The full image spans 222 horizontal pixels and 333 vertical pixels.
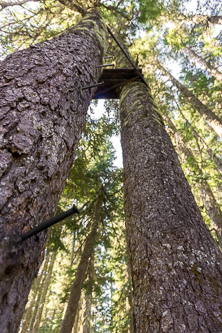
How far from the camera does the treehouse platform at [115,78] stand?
17.5ft

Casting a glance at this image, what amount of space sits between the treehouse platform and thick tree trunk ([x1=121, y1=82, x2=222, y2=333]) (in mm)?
2800

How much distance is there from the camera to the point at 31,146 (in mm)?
1265

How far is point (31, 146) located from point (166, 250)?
1.50 meters

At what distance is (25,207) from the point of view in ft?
3.46

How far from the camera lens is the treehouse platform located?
5.34 m

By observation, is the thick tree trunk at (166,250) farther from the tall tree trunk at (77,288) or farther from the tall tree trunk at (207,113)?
the tall tree trunk at (207,113)

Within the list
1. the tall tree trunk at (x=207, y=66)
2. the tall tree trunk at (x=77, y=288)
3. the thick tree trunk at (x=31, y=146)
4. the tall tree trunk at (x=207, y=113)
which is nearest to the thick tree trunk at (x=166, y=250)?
the thick tree trunk at (x=31, y=146)

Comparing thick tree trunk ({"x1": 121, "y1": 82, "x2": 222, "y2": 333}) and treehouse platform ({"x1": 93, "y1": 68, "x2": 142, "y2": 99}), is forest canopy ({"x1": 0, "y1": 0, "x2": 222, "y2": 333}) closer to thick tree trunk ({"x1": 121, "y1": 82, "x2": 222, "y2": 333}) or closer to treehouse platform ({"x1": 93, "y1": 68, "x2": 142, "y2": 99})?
treehouse platform ({"x1": 93, "y1": 68, "x2": 142, "y2": 99})

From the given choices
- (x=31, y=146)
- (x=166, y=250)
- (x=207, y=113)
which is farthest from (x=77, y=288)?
(x=207, y=113)

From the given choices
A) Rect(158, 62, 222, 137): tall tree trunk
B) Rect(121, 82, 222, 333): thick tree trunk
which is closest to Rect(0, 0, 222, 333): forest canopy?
Rect(158, 62, 222, 137): tall tree trunk

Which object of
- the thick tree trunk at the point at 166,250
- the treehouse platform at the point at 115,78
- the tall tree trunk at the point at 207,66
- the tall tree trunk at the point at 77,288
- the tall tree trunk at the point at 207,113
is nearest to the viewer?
the thick tree trunk at the point at 166,250

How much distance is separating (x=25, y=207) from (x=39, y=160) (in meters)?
0.34

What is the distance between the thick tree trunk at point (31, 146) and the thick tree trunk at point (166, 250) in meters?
1.10

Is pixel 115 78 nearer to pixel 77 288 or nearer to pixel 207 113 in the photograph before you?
pixel 77 288
